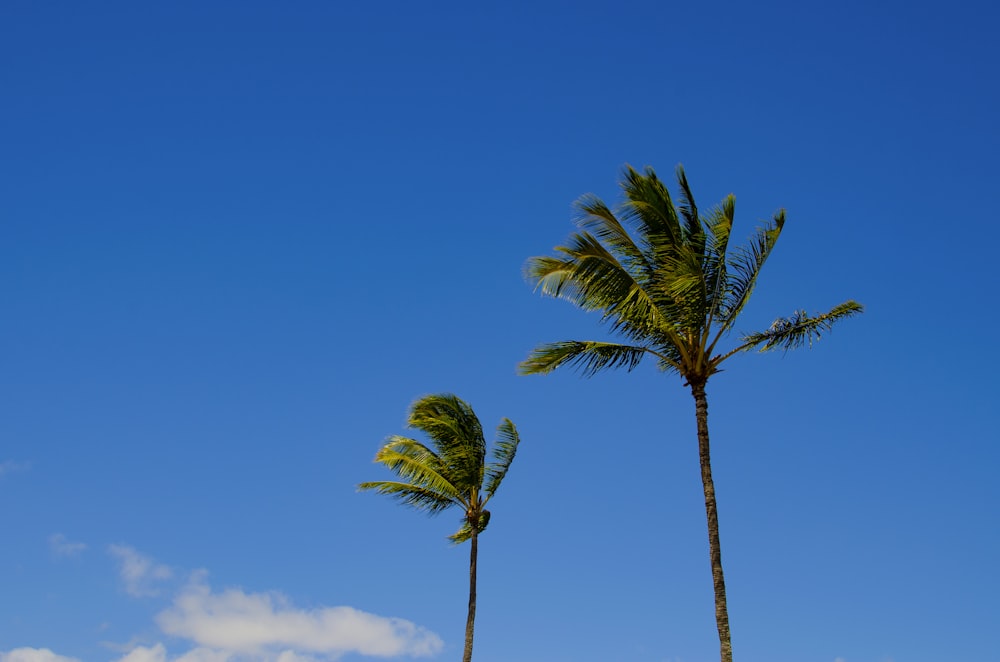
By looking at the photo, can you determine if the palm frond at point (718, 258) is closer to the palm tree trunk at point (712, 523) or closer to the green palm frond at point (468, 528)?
the palm tree trunk at point (712, 523)

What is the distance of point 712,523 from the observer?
2050 centimetres

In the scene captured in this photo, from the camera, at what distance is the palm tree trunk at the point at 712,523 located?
63.6 feet

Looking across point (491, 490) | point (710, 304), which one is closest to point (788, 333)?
point (710, 304)

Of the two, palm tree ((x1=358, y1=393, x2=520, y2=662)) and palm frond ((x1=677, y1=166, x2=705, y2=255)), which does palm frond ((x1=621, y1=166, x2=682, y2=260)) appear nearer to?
palm frond ((x1=677, y1=166, x2=705, y2=255))

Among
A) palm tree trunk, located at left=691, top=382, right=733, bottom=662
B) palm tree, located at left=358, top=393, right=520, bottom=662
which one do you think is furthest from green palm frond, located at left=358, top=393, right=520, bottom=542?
palm tree trunk, located at left=691, top=382, right=733, bottom=662

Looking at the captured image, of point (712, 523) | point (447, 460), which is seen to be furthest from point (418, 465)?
point (712, 523)

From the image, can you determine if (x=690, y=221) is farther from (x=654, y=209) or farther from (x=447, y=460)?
(x=447, y=460)

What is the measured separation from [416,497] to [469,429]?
2.60 meters

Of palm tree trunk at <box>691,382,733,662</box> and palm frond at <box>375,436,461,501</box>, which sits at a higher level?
palm frond at <box>375,436,461,501</box>

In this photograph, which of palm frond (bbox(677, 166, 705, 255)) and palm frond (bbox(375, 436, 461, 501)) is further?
palm frond (bbox(375, 436, 461, 501))

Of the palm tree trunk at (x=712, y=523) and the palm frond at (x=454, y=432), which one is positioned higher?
the palm frond at (x=454, y=432)

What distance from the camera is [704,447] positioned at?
70.0ft

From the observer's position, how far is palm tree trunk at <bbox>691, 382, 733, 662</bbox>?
1938cm

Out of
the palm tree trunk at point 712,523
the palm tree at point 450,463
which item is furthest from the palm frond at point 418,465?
the palm tree trunk at point 712,523
